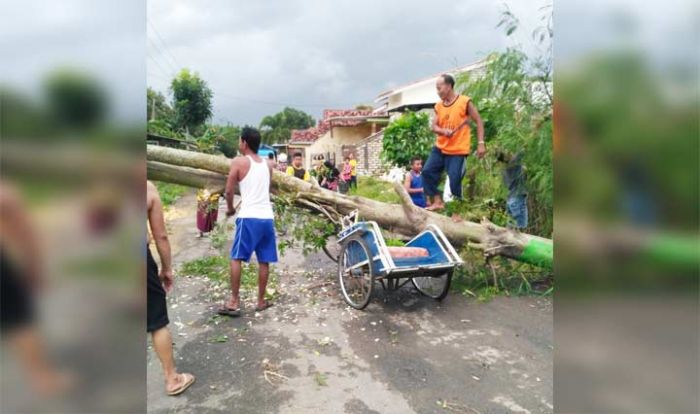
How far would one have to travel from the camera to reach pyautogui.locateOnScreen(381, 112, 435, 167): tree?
12.4 metres

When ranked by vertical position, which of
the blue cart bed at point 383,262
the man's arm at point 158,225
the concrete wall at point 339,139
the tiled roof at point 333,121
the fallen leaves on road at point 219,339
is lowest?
the fallen leaves on road at point 219,339

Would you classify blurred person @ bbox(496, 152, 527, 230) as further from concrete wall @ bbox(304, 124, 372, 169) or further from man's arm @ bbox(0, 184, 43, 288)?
concrete wall @ bbox(304, 124, 372, 169)

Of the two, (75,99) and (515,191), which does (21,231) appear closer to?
(75,99)

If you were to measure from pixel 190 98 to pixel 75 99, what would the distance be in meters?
24.7

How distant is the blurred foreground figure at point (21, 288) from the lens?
1.82 ft

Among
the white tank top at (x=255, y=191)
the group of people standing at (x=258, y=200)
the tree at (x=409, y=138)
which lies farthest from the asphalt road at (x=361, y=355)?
the tree at (x=409, y=138)

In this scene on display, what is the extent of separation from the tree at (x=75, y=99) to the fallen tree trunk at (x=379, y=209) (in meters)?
4.50

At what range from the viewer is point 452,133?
5195mm

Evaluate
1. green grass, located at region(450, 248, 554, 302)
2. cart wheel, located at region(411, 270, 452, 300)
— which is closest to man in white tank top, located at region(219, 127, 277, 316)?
cart wheel, located at region(411, 270, 452, 300)

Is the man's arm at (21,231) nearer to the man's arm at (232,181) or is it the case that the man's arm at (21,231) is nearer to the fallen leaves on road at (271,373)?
the fallen leaves on road at (271,373)

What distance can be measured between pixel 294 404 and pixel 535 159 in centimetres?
347

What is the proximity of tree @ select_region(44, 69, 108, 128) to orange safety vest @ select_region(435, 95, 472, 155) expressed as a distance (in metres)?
4.83

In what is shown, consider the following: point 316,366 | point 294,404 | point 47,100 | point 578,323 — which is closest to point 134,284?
point 47,100

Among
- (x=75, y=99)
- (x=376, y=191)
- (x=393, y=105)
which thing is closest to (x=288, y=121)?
(x=393, y=105)
